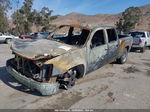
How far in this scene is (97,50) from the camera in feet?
16.2

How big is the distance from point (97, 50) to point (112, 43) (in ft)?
4.05

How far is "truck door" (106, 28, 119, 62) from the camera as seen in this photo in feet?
18.9

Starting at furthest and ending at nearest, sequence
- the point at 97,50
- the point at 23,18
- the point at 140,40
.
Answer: the point at 23,18 < the point at 140,40 < the point at 97,50

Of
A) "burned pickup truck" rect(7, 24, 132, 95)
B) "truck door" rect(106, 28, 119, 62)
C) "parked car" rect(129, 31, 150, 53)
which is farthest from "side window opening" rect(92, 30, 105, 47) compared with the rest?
"parked car" rect(129, 31, 150, 53)

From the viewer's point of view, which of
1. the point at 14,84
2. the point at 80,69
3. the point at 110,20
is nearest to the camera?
the point at 80,69

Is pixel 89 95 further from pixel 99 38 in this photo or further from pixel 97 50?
pixel 99 38

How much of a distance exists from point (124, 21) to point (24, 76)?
25250mm

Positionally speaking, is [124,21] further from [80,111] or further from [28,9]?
[80,111]

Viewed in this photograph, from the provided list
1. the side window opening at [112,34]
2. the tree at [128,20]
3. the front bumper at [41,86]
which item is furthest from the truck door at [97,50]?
the tree at [128,20]

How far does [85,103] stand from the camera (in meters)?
3.73

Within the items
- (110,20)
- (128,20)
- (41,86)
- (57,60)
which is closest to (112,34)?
(57,60)

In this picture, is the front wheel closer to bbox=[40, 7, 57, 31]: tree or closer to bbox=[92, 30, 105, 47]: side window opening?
bbox=[92, 30, 105, 47]: side window opening

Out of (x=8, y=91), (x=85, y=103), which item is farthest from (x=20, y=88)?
(x=85, y=103)

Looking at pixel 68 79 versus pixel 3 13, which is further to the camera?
pixel 3 13
